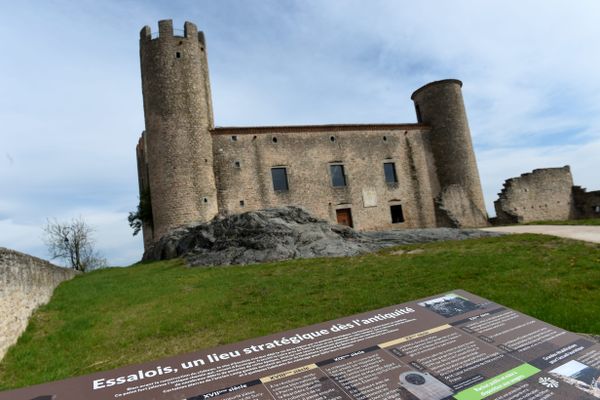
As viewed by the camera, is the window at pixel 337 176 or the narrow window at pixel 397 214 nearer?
the window at pixel 337 176

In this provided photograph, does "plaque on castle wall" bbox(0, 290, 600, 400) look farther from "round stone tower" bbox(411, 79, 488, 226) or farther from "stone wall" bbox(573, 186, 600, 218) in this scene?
"stone wall" bbox(573, 186, 600, 218)

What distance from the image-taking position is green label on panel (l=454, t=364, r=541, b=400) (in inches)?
102

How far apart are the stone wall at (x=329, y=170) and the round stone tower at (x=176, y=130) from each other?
3.74 ft

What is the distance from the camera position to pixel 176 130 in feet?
68.8

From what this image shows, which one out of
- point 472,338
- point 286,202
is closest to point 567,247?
point 472,338

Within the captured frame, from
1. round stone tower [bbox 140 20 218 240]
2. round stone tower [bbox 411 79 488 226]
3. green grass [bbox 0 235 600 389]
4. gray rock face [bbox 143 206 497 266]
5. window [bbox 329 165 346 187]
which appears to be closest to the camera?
green grass [bbox 0 235 600 389]

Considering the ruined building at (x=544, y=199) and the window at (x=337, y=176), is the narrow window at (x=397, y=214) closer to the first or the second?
the window at (x=337, y=176)

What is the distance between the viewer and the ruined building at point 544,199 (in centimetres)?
2639

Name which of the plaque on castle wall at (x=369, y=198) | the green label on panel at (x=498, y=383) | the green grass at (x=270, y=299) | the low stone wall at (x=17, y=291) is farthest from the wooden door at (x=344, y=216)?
the green label on panel at (x=498, y=383)

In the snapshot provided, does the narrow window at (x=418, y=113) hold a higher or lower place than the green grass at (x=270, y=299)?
higher

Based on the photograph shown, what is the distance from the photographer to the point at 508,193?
2655 cm

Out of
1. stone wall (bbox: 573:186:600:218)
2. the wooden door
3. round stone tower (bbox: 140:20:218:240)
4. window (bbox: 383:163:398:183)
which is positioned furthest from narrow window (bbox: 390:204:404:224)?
stone wall (bbox: 573:186:600:218)

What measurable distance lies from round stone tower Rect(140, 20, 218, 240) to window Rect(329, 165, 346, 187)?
7.10 meters

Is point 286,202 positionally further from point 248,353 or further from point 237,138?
point 248,353
